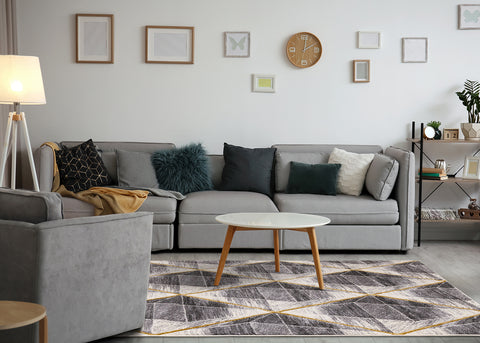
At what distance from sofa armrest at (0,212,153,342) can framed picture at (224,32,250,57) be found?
3.17 meters

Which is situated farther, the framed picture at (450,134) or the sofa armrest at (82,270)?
the framed picture at (450,134)

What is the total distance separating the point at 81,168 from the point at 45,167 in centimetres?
29

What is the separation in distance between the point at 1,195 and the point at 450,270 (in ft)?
10.5

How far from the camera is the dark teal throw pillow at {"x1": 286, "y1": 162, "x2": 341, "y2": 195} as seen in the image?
505 cm

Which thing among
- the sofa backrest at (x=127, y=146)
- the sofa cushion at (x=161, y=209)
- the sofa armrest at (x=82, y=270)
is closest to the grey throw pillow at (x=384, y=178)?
the sofa cushion at (x=161, y=209)

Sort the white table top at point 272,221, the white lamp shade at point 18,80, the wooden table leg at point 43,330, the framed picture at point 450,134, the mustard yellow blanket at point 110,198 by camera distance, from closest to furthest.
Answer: the wooden table leg at point 43,330, the white table top at point 272,221, the white lamp shade at point 18,80, the mustard yellow blanket at point 110,198, the framed picture at point 450,134

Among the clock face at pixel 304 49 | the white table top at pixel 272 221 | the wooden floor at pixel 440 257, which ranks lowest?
the wooden floor at pixel 440 257

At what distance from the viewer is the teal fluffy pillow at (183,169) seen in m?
5.13

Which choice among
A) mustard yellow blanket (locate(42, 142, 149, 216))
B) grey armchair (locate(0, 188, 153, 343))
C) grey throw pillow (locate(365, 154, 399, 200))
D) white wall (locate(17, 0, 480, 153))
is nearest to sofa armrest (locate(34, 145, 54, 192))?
mustard yellow blanket (locate(42, 142, 149, 216))

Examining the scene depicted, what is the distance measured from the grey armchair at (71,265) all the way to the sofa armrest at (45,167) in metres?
2.31

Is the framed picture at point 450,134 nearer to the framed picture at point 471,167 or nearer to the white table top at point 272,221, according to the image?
the framed picture at point 471,167

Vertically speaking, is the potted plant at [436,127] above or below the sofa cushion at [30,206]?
above

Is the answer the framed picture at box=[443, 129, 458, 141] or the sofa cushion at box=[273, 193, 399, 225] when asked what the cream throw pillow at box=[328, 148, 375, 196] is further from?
the framed picture at box=[443, 129, 458, 141]

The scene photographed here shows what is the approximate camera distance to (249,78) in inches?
222
